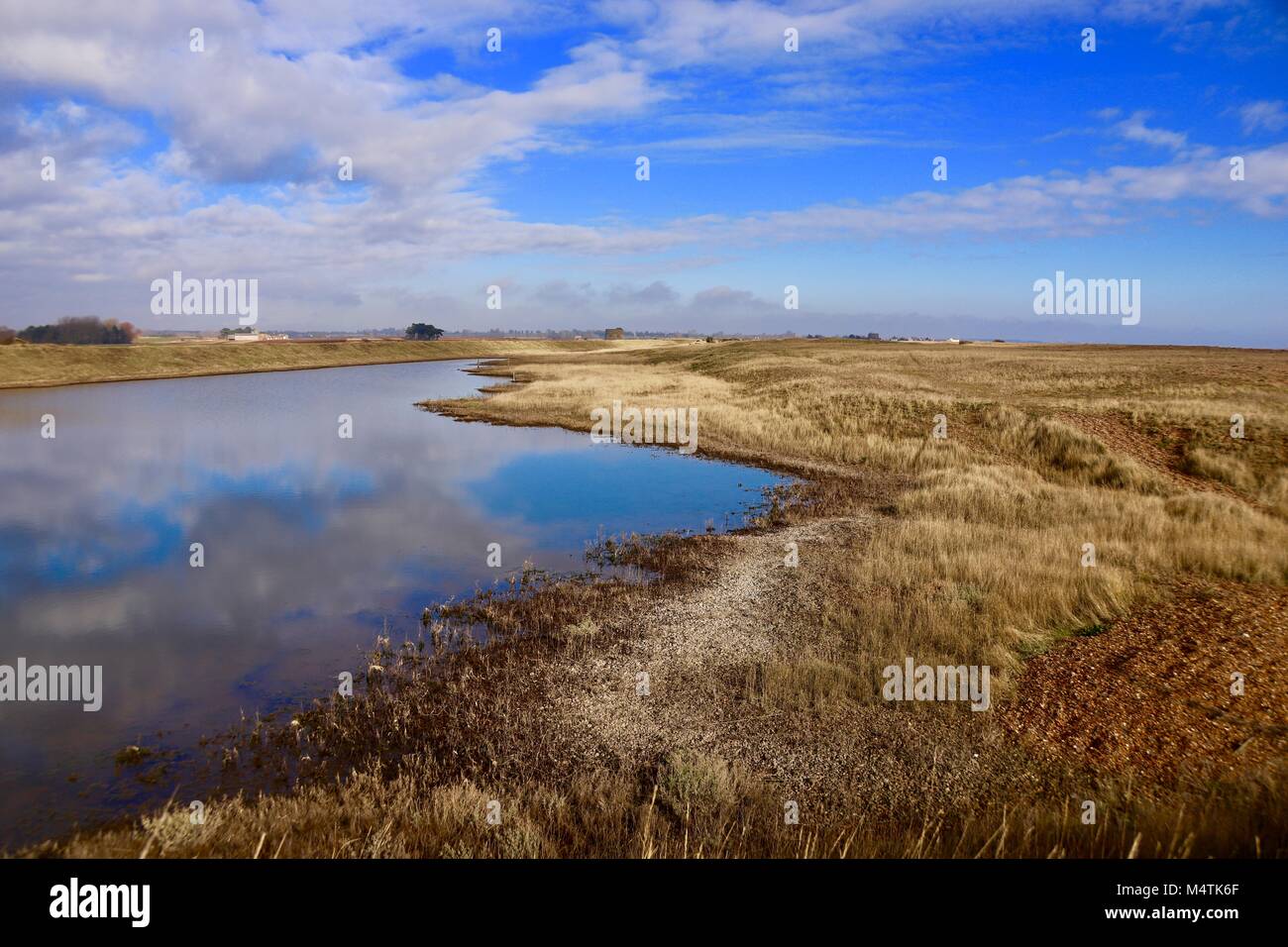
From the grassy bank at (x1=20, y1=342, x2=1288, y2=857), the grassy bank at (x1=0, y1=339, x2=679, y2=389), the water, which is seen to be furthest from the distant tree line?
the grassy bank at (x1=20, y1=342, x2=1288, y2=857)

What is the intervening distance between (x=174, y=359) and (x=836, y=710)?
95283mm

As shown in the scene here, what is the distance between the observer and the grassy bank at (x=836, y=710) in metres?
6.31

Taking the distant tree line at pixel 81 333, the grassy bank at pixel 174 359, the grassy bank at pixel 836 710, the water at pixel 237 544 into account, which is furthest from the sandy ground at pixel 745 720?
the distant tree line at pixel 81 333

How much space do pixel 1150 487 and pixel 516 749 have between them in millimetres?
23239

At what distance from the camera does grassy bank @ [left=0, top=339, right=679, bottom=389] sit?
2474 inches

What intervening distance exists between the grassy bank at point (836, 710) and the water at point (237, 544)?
5.34ft

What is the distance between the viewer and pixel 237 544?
1736 centimetres

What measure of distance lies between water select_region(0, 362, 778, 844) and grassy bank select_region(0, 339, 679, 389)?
102ft

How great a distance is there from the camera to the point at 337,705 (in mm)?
9703

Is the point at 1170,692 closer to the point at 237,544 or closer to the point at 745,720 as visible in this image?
the point at 745,720

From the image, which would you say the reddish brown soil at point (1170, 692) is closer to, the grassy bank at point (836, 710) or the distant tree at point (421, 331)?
the grassy bank at point (836, 710)

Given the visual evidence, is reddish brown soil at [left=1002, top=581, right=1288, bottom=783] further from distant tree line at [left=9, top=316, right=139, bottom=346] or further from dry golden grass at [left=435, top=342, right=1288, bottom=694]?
distant tree line at [left=9, top=316, right=139, bottom=346]

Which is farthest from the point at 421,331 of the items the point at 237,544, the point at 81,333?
the point at 237,544
